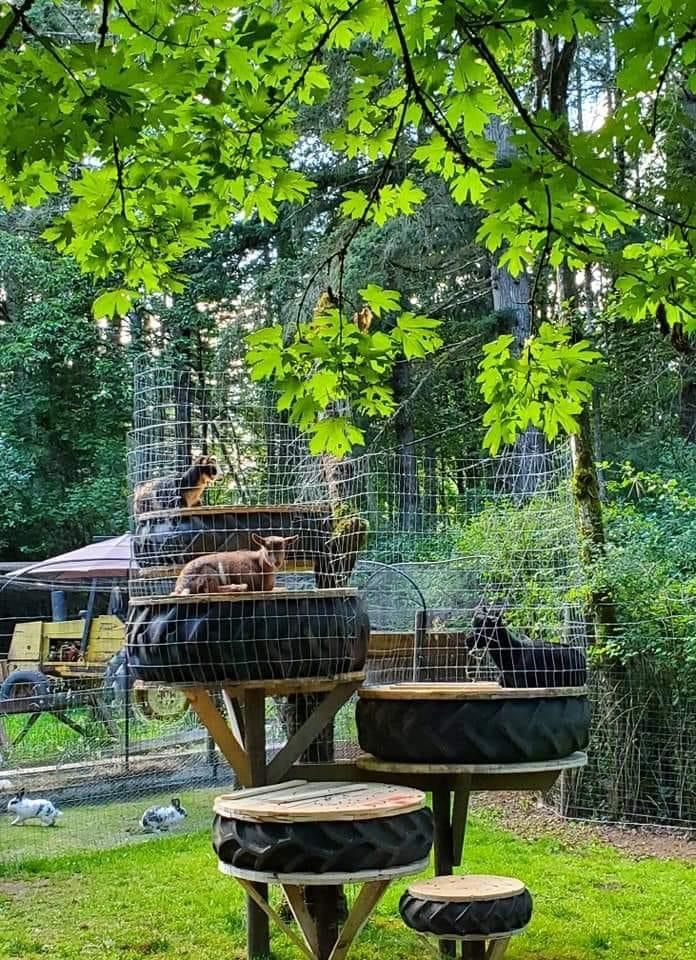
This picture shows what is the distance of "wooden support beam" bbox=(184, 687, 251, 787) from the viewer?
14.8 ft

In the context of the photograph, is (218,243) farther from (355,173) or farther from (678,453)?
(678,453)

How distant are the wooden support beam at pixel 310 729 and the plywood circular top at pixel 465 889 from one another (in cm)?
83

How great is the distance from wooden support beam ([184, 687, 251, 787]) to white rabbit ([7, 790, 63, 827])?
10.2ft

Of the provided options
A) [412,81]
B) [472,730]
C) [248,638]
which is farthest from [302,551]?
[412,81]

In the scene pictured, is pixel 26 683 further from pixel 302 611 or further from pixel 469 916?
pixel 469 916

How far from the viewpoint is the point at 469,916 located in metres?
3.78

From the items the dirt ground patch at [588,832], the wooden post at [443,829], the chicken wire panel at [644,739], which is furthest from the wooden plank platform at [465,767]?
the chicken wire panel at [644,739]

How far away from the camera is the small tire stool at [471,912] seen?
3775 millimetres

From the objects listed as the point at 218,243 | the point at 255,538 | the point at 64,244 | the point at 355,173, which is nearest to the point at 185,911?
the point at 255,538

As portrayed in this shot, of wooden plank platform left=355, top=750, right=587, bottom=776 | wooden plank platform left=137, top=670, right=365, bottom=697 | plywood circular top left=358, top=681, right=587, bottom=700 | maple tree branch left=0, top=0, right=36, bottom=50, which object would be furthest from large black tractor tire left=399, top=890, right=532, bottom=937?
maple tree branch left=0, top=0, right=36, bottom=50

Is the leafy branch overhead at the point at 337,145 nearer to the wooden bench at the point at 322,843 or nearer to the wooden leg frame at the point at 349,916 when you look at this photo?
the wooden bench at the point at 322,843

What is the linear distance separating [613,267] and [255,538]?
2.18m

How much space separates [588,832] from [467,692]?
3473 millimetres

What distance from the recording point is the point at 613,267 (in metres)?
3.04
